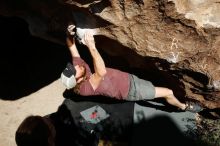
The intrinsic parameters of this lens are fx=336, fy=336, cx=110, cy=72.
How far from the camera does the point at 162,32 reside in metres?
3.29

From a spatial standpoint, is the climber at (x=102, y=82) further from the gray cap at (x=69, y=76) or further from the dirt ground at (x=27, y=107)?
the dirt ground at (x=27, y=107)

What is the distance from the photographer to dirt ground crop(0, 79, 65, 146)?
14.5 feet

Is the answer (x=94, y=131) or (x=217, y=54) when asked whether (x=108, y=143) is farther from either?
(x=217, y=54)

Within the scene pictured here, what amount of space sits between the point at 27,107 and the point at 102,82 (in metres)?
1.33

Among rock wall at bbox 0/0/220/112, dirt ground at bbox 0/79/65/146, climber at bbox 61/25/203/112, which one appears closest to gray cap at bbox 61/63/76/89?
climber at bbox 61/25/203/112

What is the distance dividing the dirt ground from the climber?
0.79 metres

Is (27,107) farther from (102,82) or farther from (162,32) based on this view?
(162,32)

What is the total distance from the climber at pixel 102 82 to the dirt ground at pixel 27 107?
0.79 meters

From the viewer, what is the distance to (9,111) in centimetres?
458

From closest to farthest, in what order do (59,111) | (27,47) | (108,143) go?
(108,143) → (59,111) → (27,47)

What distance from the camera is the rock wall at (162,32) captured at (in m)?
3.09

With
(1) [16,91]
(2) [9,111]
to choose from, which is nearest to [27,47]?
(1) [16,91]

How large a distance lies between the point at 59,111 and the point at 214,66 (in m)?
2.14

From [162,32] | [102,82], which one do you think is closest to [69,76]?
[102,82]
